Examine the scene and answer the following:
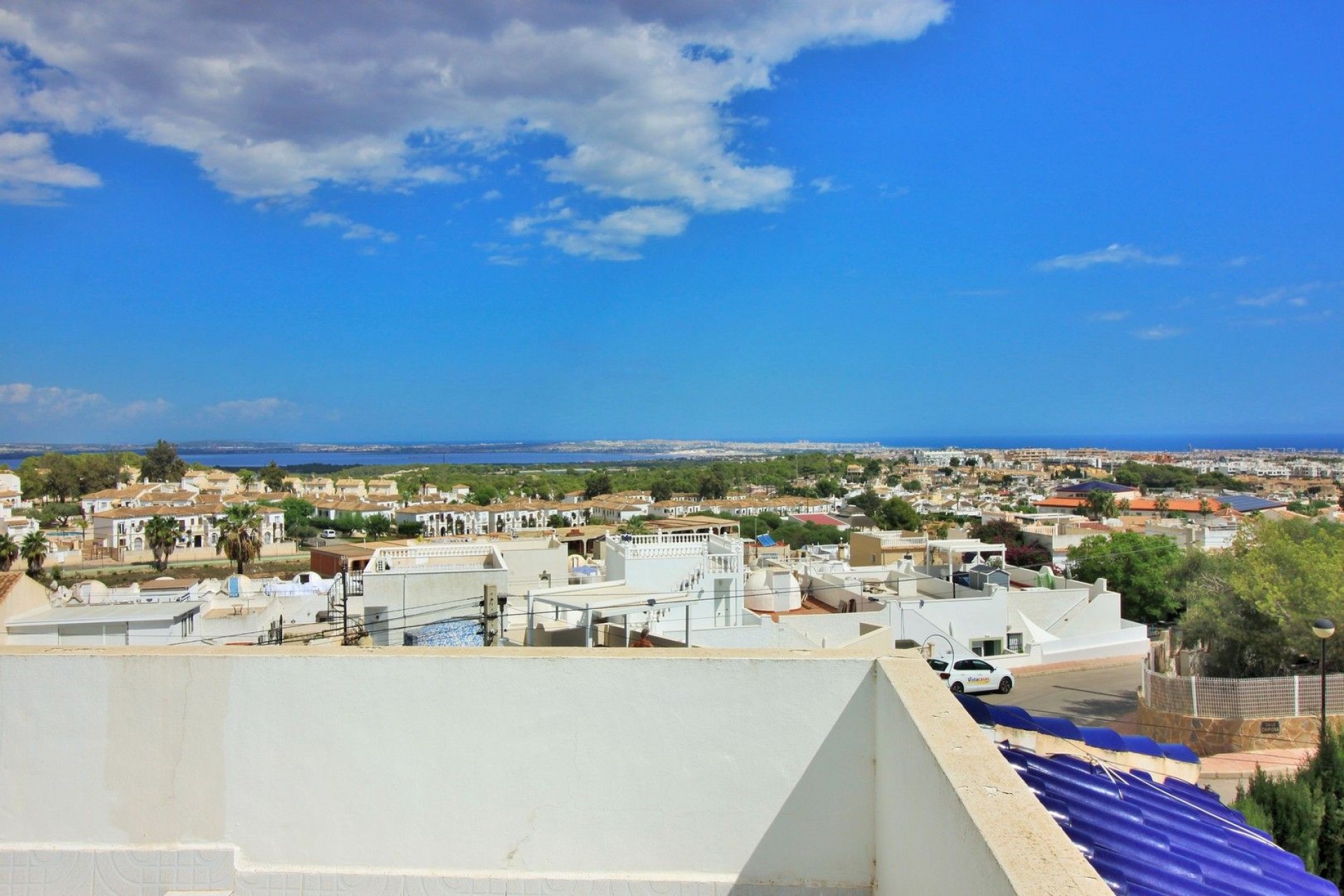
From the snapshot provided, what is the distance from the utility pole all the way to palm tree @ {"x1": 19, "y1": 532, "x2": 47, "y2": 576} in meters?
33.8

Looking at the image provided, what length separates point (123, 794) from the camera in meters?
3.34

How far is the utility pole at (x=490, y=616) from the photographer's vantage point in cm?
984

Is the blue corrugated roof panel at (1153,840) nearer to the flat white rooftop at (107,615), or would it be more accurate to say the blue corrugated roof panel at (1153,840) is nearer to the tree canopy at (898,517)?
the flat white rooftop at (107,615)

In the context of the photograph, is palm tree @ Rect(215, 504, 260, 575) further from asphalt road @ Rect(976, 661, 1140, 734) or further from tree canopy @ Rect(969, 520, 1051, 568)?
tree canopy @ Rect(969, 520, 1051, 568)

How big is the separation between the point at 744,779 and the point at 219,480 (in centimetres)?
8643

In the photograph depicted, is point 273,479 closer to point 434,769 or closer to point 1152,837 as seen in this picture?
point 434,769

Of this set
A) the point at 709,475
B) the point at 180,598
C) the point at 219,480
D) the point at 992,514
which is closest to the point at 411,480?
the point at 219,480

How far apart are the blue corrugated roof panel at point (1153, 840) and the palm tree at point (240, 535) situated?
39186 mm

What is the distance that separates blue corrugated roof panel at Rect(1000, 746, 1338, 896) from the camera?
2715 millimetres

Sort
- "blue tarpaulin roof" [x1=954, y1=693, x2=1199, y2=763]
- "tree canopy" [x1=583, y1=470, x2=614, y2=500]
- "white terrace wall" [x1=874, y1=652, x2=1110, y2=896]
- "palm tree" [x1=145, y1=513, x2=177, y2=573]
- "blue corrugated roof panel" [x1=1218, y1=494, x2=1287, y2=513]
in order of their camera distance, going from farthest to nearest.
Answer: "tree canopy" [x1=583, y1=470, x2=614, y2=500], "blue corrugated roof panel" [x1=1218, y1=494, x2=1287, y2=513], "palm tree" [x1=145, y1=513, x2=177, y2=573], "blue tarpaulin roof" [x1=954, y1=693, x2=1199, y2=763], "white terrace wall" [x1=874, y1=652, x2=1110, y2=896]

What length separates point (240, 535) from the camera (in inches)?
1436

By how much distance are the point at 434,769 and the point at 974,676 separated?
53.6 feet

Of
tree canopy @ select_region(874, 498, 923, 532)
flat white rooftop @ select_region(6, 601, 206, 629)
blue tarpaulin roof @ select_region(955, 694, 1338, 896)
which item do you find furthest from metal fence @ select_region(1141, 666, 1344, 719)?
tree canopy @ select_region(874, 498, 923, 532)

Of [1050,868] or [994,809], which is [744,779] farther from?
[1050,868]
